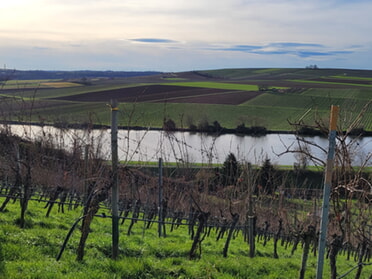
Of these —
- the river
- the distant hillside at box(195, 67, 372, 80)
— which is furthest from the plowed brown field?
the distant hillside at box(195, 67, 372, 80)

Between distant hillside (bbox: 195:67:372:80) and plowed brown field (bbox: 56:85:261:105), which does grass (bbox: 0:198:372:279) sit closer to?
plowed brown field (bbox: 56:85:261:105)

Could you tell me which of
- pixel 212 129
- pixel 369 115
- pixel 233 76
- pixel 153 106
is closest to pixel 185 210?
pixel 212 129

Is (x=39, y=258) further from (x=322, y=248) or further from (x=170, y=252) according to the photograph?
(x=322, y=248)

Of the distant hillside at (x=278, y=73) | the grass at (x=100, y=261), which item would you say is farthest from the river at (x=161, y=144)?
the distant hillside at (x=278, y=73)

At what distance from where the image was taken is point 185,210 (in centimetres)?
1575

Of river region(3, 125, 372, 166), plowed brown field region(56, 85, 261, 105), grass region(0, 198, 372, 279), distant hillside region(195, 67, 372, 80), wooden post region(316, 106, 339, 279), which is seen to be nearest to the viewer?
wooden post region(316, 106, 339, 279)

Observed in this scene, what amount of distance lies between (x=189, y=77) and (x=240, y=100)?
28795 mm

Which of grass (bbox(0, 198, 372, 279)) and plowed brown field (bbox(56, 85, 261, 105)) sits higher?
plowed brown field (bbox(56, 85, 261, 105))

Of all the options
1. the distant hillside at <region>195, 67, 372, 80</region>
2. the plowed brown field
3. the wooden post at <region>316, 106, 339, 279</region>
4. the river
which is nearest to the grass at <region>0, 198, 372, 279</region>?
the river

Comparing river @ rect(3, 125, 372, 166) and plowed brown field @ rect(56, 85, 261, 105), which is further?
plowed brown field @ rect(56, 85, 261, 105)

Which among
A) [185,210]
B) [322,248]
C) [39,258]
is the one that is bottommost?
[185,210]

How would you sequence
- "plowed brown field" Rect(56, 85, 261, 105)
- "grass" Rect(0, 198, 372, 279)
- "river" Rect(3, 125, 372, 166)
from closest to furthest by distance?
"grass" Rect(0, 198, 372, 279) → "river" Rect(3, 125, 372, 166) → "plowed brown field" Rect(56, 85, 261, 105)

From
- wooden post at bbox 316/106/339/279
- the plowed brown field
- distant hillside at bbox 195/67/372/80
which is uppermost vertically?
distant hillside at bbox 195/67/372/80

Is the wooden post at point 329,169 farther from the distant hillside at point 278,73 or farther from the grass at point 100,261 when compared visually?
the distant hillside at point 278,73
